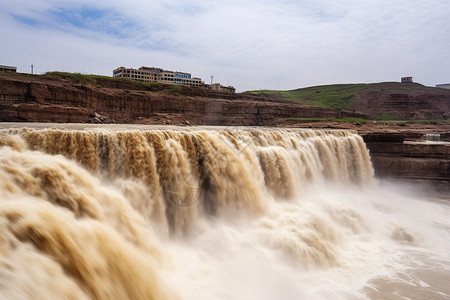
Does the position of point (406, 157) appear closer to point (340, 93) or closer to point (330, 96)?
point (330, 96)

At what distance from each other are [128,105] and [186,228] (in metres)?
20.1

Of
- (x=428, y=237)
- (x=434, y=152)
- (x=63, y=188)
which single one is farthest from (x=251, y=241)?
(x=434, y=152)

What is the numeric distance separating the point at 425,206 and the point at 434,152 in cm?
496

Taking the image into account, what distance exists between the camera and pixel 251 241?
24.5ft

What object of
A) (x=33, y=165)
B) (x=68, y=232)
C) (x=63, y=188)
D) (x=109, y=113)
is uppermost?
(x=109, y=113)

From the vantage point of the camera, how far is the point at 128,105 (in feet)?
82.8

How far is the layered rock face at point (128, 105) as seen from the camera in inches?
675

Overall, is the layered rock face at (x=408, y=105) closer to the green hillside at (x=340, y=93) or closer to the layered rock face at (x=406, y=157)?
the green hillside at (x=340, y=93)

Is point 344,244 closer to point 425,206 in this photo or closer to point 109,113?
point 425,206

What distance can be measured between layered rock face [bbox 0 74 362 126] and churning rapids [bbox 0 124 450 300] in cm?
1001

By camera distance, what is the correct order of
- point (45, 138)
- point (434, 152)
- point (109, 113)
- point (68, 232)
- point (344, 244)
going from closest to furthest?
point (68, 232)
point (45, 138)
point (344, 244)
point (434, 152)
point (109, 113)

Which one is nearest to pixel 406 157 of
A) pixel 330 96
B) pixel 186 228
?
pixel 186 228

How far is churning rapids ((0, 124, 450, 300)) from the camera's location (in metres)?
3.64

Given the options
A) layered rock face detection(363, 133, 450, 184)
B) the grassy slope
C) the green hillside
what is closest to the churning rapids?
layered rock face detection(363, 133, 450, 184)
